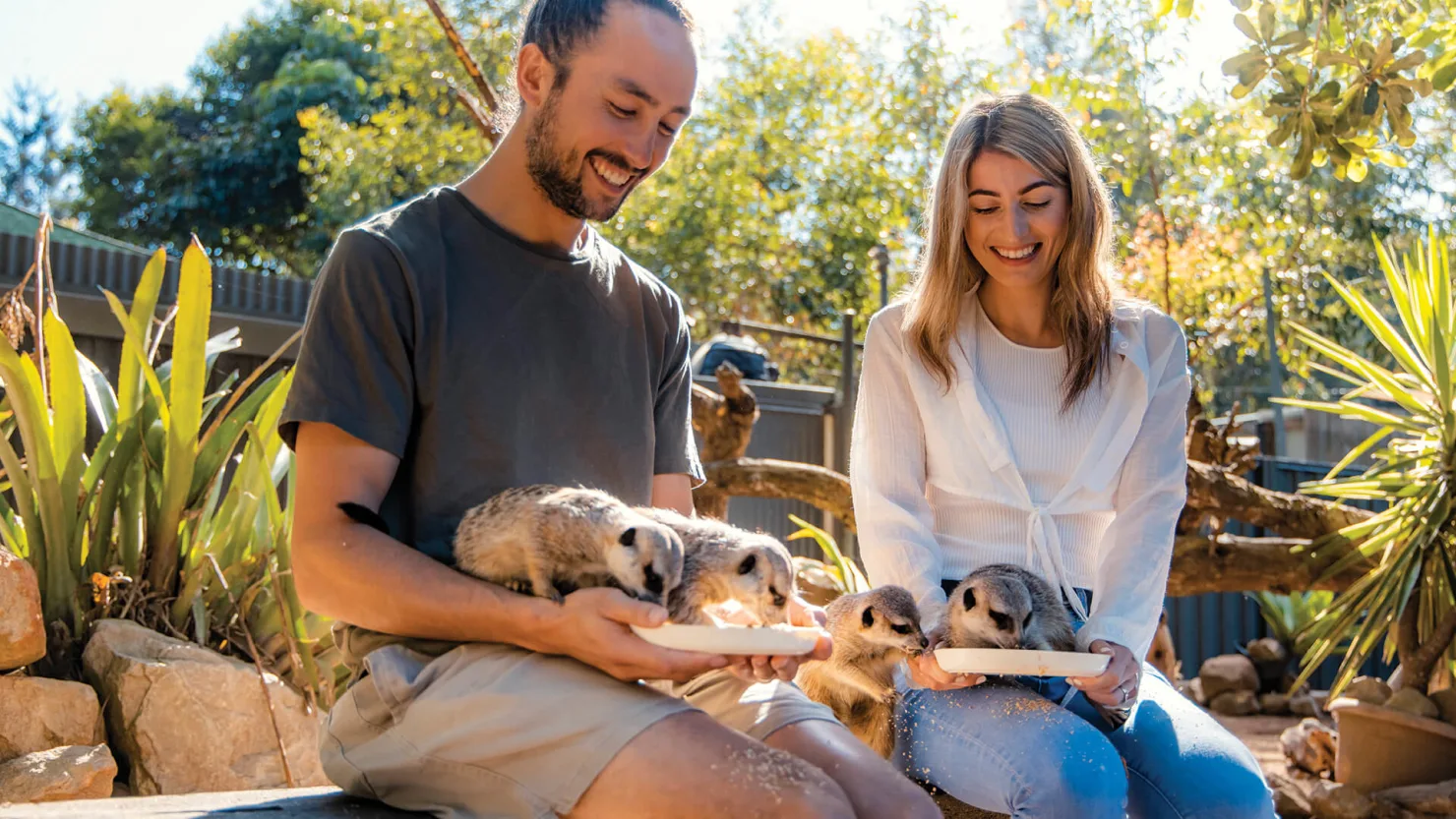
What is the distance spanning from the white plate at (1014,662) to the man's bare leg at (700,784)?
1.68ft

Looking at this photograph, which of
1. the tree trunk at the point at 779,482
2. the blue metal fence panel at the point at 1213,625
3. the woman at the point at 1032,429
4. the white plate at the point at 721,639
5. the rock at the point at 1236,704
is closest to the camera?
the white plate at the point at 721,639

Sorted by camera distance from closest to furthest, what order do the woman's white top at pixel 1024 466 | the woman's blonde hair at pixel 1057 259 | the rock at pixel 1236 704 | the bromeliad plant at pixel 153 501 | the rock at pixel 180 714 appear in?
the woman's white top at pixel 1024 466 → the woman's blonde hair at pixel 1057 259 → the rock at pixel 180 714 → the bromeliad plant at pixel 153 501 → the rock at pixel 1236 704

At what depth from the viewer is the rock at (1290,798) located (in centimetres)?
578

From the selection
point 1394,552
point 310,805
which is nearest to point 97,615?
point 310,805

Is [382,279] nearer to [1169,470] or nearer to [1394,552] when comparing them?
[1169,470]

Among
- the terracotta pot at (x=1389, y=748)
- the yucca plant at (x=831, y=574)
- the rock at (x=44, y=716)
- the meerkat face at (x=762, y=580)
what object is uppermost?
the meerkat face at (x=762, y=580)

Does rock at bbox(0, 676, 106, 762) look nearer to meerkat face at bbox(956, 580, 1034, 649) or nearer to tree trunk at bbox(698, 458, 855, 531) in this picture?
meerkat face at bbox(956, 580, 1034, 649)

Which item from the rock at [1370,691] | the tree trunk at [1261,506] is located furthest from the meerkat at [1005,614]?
the rock at [1370,691]

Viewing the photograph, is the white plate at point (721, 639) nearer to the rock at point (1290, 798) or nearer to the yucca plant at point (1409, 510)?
the yucca plant at point (1409, 510)

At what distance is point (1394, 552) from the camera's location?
5.35 metres

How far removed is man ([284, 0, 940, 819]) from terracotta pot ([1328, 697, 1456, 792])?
4.31 m

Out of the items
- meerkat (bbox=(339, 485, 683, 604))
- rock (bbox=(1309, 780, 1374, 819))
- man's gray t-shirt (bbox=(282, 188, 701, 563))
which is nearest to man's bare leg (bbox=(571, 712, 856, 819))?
meerkat (bbox=(339, 485, 683, 604))

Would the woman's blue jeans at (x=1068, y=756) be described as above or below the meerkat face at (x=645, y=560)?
below

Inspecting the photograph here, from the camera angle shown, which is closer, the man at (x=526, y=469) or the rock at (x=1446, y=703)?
the man at (x=526, y=469)
